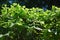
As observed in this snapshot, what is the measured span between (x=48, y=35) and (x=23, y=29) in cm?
48

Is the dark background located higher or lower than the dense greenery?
lower

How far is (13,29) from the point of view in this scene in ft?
13.2

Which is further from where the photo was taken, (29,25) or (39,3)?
(39,3)

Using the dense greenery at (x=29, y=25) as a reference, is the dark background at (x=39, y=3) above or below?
below

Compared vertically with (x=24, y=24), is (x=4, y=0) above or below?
below

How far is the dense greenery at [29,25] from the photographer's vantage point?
12.9ft

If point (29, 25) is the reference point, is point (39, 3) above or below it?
below

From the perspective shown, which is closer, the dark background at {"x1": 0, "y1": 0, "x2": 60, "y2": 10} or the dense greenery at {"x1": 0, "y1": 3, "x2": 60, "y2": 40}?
the dense greenery at {"x1": 0, "y1": 3, "x2": 60, "y2": 40}

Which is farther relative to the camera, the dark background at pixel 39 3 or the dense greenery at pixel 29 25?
the dark background at pixel 39 3

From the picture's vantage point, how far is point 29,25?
13.3 ft

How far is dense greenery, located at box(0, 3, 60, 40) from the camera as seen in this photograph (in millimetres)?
3936

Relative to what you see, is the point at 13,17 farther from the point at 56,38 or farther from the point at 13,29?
the point at 56,38

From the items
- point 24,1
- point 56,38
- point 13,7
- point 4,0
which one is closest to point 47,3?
point 24,1

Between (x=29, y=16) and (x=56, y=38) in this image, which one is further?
(x=29, y=16)
